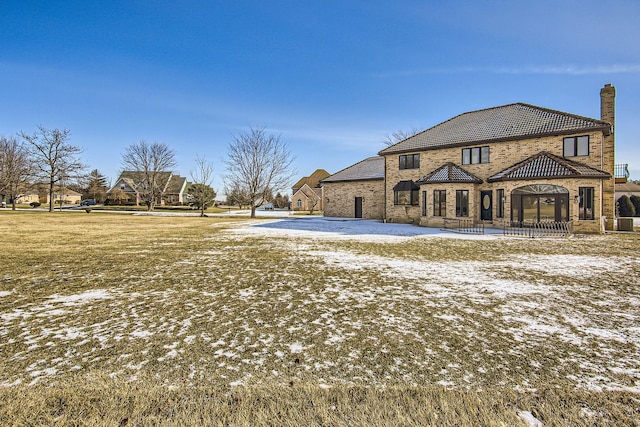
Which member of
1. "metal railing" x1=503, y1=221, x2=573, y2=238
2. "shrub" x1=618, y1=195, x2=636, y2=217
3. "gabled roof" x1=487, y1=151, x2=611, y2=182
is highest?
"gabled roof" x1=487, y1=151, x2=611, y2=182

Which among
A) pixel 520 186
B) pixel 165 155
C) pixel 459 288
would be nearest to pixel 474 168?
pixel 520 186

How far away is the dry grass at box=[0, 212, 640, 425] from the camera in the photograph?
2.85 m

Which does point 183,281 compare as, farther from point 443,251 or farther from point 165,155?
point 165,155

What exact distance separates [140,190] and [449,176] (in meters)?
56.6

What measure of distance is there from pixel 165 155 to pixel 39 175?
709 inches

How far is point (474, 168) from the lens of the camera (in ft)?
77.6

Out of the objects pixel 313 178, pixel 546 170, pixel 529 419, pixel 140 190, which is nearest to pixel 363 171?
pixel 546 170

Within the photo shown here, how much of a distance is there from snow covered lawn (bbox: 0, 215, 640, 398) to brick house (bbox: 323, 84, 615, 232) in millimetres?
11483

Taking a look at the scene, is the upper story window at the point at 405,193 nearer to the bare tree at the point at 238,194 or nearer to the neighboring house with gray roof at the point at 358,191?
the neighboring house with gray roof at the point at 358,191

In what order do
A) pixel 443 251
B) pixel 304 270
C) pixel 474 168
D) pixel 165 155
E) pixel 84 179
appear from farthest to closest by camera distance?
pixel 165 155
pixel 84 179
pixel 474 168
pixel 443 251
pixel 304 270

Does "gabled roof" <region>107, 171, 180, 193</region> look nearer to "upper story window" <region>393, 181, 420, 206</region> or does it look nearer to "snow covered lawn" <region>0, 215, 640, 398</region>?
"upper story window" <region>393, 181, 420, 206</region>

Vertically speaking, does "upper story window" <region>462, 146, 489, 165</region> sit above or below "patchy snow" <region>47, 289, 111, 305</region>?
above

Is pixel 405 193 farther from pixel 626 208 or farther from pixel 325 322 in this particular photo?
pixel 626 208

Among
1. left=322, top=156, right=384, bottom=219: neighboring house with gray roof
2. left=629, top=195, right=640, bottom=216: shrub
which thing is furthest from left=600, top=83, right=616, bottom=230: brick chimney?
left=629, top=195, right=640, bottom=216: shrub
